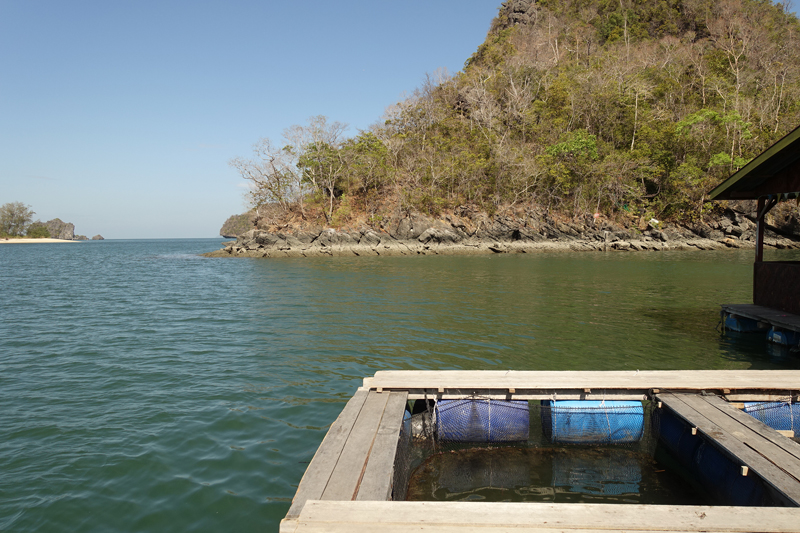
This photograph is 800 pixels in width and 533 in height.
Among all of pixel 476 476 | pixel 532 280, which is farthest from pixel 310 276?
pixel 476 476

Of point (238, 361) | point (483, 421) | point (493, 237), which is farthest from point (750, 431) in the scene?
point (493, 237)

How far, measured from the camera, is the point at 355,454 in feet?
14.3

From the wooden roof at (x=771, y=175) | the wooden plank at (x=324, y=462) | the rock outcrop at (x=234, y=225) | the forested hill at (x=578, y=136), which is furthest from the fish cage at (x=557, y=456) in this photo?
the rock outcrop at (x=234, y=225)

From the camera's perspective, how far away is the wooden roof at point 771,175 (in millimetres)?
9258

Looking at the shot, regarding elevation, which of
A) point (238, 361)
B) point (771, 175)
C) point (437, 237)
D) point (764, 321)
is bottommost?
point (238, 361)

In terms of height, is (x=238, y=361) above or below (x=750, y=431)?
below

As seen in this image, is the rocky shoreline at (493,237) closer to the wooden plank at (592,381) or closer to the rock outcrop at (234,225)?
the wooden plank at (592,381)

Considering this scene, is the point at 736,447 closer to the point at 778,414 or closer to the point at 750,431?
the point at 750,431

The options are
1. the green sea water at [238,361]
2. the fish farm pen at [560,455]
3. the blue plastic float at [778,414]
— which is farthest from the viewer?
the blue plastic float at [778,414]

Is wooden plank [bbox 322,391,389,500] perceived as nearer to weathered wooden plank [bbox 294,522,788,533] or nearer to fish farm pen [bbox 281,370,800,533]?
fish farm pen [bbox 281,370,800,533]

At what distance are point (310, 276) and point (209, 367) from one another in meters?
17.7

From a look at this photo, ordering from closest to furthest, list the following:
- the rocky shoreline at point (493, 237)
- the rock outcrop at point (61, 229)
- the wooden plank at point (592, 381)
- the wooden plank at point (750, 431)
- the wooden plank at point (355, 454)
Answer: the wooden plank at point (355, 454), the wooden plank at point (750, 431), the wooden plank at point (592, 381), the rocky shoreline at point (493, 237), the rock outcrop at point (61, 229)

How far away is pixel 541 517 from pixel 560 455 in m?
2.77

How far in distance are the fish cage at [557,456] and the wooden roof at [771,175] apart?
6.97m
